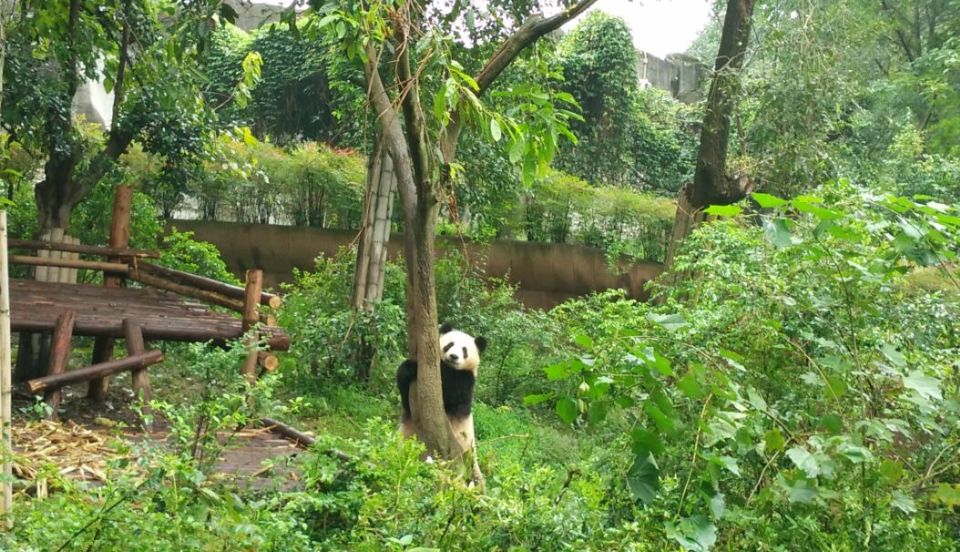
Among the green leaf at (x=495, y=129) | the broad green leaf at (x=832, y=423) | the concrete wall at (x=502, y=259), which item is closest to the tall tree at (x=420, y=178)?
the green leaf at (x=495, y=129)

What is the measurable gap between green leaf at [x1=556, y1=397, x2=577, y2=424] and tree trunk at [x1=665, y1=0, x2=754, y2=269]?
7.09 metres

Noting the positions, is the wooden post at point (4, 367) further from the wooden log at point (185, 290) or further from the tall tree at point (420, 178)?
the wooden log at point (185, 290)

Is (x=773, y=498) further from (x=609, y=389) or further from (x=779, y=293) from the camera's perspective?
(x=779, y=293)

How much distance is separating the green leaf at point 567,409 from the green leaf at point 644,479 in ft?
0.87

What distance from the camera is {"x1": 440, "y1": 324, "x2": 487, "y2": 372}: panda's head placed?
630cm

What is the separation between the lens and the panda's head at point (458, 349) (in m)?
6.30

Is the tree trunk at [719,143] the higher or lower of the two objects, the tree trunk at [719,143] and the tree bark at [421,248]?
the higher

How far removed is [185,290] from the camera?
7.66 m

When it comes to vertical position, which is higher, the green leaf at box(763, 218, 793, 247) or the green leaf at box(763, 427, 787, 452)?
the green leaf at box(763, 218, 793, 247)

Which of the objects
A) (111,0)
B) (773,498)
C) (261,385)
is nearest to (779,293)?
(773,498)

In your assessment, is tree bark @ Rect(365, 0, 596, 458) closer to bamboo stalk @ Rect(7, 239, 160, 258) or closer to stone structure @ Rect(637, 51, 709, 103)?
bamboo stalk @ Rect(7, 239, 160, 258)

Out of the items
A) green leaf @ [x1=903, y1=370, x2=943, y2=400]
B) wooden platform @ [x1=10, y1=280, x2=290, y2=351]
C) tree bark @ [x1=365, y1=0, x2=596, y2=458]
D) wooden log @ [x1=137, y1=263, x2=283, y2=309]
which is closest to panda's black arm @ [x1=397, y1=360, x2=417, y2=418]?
tree bark @ [x1=365, y1=0, x2=596, y2=458]

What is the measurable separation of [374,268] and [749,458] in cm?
567

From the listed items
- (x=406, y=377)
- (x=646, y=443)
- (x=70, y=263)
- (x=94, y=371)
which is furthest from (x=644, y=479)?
(x=70, y=263)
